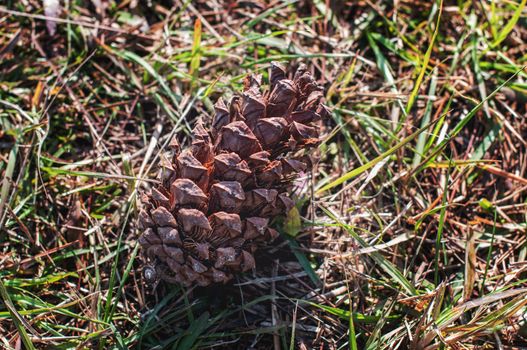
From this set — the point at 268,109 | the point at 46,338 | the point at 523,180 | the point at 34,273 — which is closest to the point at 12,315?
the point at 46,338

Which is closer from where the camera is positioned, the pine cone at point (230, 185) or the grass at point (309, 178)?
the pine cone at point (230, 185)

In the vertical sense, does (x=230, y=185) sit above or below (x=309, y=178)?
above

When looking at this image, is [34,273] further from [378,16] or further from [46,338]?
[378,16]

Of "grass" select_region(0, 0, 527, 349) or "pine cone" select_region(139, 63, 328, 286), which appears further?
"grass" select_region(0, 0, 527, 349)

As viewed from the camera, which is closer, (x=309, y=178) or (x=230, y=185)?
(x=230, y=185)
